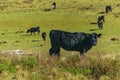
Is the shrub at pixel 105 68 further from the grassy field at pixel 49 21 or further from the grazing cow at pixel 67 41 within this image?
the grassy field at pixel 49 21

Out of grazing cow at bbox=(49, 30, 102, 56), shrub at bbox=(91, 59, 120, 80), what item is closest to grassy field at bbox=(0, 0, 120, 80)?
grazing cow at bbox=(49, 30, 102, 56)

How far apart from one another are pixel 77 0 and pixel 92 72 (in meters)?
53.9

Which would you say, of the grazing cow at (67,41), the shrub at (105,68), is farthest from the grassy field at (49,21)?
the shrub at (105,68)

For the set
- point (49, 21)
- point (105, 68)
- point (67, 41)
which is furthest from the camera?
point (49, 21)

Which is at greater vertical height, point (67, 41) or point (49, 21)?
point (67, 41)

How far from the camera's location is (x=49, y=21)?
55.1m

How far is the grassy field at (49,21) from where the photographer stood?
120 feet

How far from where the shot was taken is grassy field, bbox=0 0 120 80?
120 feet

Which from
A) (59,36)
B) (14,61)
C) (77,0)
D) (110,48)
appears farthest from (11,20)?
(14,61)

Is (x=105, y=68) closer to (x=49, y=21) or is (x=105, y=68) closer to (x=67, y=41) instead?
(x=67, y=41)

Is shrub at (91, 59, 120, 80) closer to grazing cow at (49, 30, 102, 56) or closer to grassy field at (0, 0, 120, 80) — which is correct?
grazing cow at (49, 30, 102, 56)

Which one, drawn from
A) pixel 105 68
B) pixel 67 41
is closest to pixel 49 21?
pixel 67 41

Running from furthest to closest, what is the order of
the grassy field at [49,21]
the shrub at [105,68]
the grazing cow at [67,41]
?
the grassy field at [49,21] → the grazing cow at [67,41] → the shrub at [105,68]

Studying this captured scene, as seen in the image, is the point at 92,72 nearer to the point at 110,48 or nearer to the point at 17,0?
the point at 110,48
